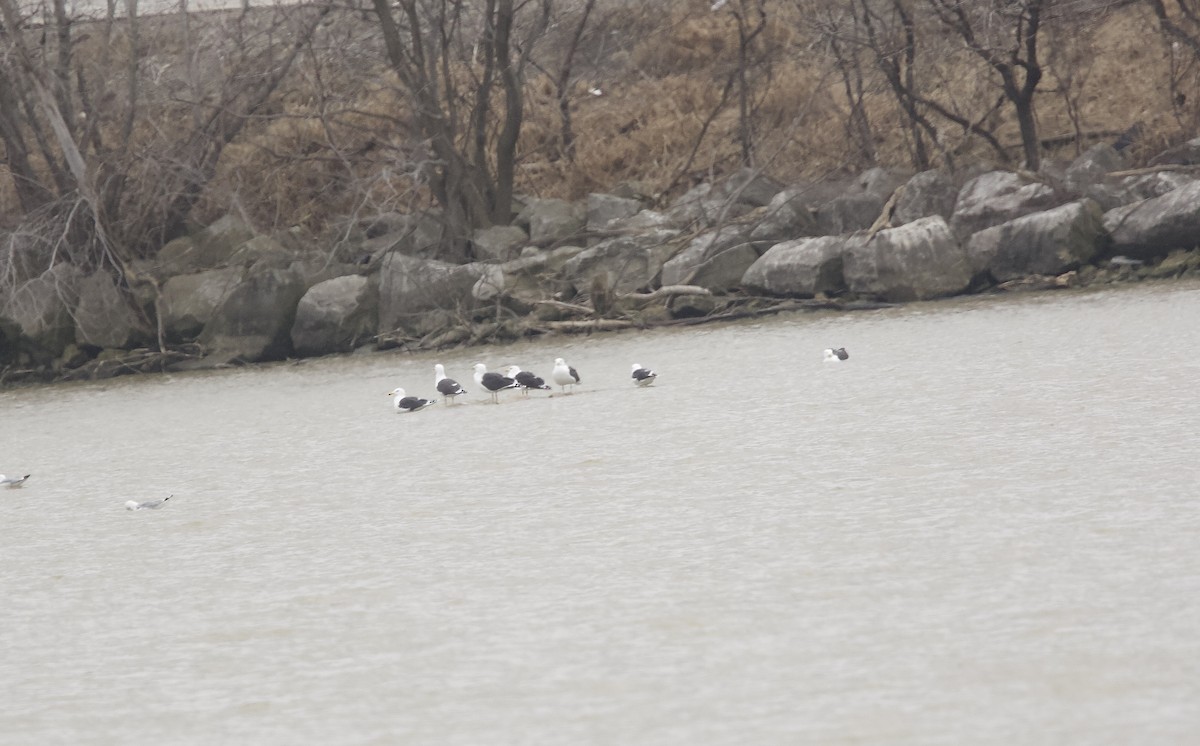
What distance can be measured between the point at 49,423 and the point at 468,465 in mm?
8296

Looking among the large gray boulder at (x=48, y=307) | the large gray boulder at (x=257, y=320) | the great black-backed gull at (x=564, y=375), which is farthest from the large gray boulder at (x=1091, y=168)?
the large gray boulder at (x=48, y=307)

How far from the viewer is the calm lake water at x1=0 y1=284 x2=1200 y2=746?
570 centimetres

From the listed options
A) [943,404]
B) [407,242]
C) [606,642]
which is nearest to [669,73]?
[407,242]

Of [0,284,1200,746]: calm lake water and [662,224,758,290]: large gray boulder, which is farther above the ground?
[662,224,758,290]: large gray boulder

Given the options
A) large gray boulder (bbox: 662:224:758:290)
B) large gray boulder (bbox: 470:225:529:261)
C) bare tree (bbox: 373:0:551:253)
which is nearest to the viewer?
large gray boulder (bbox: 662:224:758:290)

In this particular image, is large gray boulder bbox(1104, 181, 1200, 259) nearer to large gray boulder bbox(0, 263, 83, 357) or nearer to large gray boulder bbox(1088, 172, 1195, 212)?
large gray boulder bbox(1088, 172, 1195, 212)

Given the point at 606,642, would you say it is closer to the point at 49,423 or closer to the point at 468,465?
the point at 468,465

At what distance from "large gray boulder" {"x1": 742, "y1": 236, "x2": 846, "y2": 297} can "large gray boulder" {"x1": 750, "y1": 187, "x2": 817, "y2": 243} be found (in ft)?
3.42

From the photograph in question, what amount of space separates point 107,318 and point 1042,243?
13.0m

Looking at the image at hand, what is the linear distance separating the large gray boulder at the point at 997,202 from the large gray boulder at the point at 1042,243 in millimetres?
394

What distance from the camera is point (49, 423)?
18.3 metres

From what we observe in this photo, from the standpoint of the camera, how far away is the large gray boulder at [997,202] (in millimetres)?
22281

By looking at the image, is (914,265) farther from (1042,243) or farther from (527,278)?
(527,278)

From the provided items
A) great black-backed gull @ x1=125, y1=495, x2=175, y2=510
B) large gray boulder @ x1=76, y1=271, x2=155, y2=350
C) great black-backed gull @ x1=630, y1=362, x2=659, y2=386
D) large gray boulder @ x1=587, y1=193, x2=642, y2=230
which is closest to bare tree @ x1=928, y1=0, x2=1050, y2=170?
large gray boulder @ x1=587, y1=193, x2=642, y2=230
